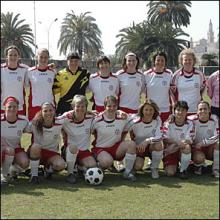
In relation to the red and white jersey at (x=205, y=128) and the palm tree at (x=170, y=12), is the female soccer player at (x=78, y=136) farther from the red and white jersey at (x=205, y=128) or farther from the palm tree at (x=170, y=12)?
the palm tree at (x=170, y=12)

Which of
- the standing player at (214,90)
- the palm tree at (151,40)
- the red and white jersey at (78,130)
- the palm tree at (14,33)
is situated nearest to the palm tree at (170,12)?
the palm tree at (151,40)

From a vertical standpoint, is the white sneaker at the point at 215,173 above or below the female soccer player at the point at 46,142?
below

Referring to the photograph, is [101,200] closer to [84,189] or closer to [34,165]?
[84,189]

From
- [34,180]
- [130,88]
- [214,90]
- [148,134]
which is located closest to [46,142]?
[34,180]

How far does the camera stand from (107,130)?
234 inches

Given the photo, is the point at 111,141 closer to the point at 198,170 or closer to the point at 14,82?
the point at 198,170

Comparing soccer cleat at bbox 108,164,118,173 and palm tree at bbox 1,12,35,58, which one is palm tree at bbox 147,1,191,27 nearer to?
palm tree at bbox 1,12,35,58

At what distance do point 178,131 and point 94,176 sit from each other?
1.32m

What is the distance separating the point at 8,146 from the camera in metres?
5.58

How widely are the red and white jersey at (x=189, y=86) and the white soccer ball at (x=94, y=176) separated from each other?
5.66ft

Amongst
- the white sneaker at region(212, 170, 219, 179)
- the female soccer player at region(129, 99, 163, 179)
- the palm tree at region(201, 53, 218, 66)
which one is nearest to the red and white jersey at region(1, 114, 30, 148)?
the female soccer player at region(129, 99, 163, 179)

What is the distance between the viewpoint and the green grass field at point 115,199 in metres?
4.28

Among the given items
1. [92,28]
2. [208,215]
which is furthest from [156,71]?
[92,28]

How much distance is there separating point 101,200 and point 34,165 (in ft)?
3.66
